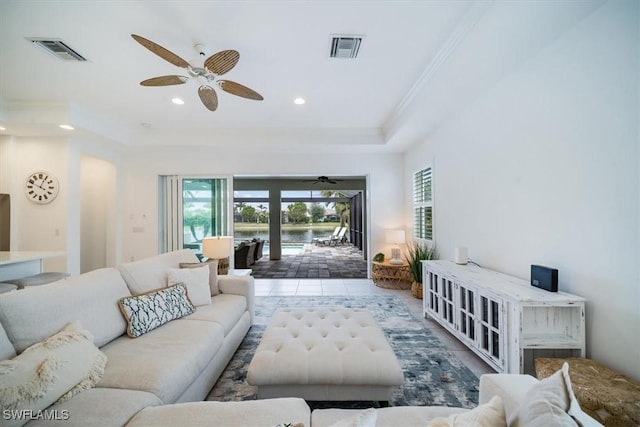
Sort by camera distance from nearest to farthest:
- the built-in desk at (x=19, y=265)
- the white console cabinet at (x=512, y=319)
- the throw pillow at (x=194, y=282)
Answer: the white console cabinet at (x=512, y=319)
the throw pillow at (x=194, y=282)
the built-in desk at (x=19, y=265)

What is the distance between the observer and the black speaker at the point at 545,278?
1.91 m

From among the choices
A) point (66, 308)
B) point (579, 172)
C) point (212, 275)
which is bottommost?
point (212, 275)

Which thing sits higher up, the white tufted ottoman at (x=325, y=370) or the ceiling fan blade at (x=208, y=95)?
the ceiling fan blade at (x=208, y=95)

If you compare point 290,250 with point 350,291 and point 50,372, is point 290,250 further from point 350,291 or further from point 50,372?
point 50,372

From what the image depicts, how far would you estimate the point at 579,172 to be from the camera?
1.84 m

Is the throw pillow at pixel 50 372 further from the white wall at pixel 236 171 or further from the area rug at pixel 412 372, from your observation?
the white wall at pixel 236 171

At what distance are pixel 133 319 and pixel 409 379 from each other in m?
2.14

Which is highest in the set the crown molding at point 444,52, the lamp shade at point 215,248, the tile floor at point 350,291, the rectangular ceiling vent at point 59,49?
the rectangular ceiling vent at point 59,49

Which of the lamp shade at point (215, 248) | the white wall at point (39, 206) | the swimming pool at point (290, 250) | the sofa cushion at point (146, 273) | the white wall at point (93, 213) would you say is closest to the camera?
the sofa cushion at point (146, 273)

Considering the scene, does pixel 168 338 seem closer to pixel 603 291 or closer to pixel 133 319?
pixel 133 319

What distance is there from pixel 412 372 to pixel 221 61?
3.05 metres

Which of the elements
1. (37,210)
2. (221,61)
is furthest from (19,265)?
(221,61)

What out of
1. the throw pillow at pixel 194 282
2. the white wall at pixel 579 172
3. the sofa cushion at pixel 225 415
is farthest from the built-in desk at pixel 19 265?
the white wall at pixel 579 172

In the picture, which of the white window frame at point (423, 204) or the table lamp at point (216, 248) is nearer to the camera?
the table lamp at point (216, 248)
